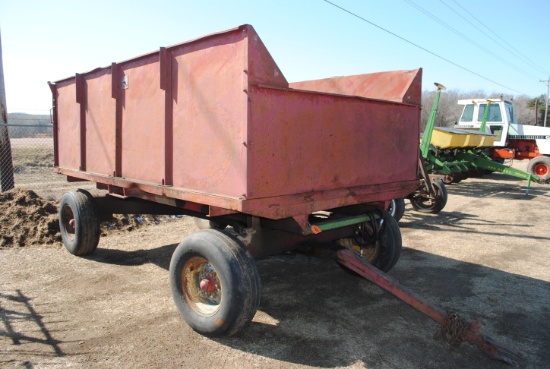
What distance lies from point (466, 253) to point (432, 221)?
6.73ft

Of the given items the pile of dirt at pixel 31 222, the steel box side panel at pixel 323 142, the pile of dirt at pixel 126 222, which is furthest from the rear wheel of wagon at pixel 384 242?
the pile of dirt at pixel 126 222

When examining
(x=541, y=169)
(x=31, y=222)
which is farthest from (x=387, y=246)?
(x=541, y=169)

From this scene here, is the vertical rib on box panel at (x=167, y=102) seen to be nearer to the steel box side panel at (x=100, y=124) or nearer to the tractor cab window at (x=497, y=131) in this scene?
the steel box side panel at (x=100, y=124)

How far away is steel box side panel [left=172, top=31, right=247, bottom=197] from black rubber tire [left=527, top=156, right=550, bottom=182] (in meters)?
14.0

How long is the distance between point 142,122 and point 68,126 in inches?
82.0

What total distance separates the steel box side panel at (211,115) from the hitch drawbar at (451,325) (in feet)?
4.54

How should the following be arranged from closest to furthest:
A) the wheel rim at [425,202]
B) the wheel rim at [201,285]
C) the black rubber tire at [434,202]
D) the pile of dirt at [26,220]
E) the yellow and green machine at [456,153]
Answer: the wheel rim at [201,285]
the pile of dirt at [26,220]
the black rubber tire at [434,202]
the wheel rim at [425,202]
the yellow and green machine at [456,153]

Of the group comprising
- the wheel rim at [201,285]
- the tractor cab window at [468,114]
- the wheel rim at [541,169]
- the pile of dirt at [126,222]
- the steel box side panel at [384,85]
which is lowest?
the pile of dirt at [126,222]

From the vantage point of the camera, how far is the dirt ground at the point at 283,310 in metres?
2.96

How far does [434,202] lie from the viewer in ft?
27.1

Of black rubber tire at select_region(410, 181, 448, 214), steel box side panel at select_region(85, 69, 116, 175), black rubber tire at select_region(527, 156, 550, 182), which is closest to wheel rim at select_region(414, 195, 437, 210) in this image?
black rubber tire at select_region(410, 181, 448, 214)

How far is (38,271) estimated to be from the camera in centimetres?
470

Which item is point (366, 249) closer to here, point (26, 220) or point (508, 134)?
point (26, 220)

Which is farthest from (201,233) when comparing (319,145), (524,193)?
(524,193)
